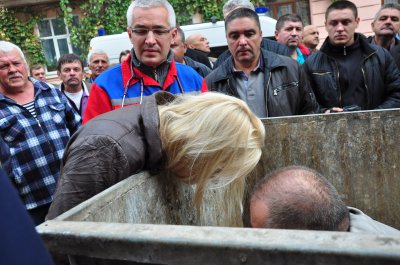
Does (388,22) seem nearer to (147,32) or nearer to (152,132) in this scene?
(147,32)

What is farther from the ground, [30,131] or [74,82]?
[74,82]

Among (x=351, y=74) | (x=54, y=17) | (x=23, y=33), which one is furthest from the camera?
(x=54, y=17)

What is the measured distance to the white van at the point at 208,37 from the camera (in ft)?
25.8

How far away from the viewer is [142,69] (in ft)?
7.78

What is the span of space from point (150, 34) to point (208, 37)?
5.91 metres

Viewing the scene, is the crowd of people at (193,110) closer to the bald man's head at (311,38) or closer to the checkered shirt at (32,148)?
the checkered shirt at (32,148)

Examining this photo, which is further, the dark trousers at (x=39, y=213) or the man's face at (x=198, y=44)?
the man's face at (x=198, y=44)

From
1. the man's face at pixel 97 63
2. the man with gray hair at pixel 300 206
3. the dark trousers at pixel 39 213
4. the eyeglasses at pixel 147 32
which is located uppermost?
the eyeglasses at pixel 147 32

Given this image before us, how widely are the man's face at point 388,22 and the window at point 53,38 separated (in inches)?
454

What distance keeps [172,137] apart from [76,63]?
352 cm

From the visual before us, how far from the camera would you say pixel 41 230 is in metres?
1.00

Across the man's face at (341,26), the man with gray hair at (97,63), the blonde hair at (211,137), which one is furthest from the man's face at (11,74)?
the man with gray hair at (97,63)

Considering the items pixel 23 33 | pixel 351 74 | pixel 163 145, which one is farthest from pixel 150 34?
pixel 23 33

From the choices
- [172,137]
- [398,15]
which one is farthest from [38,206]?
[398,15]
